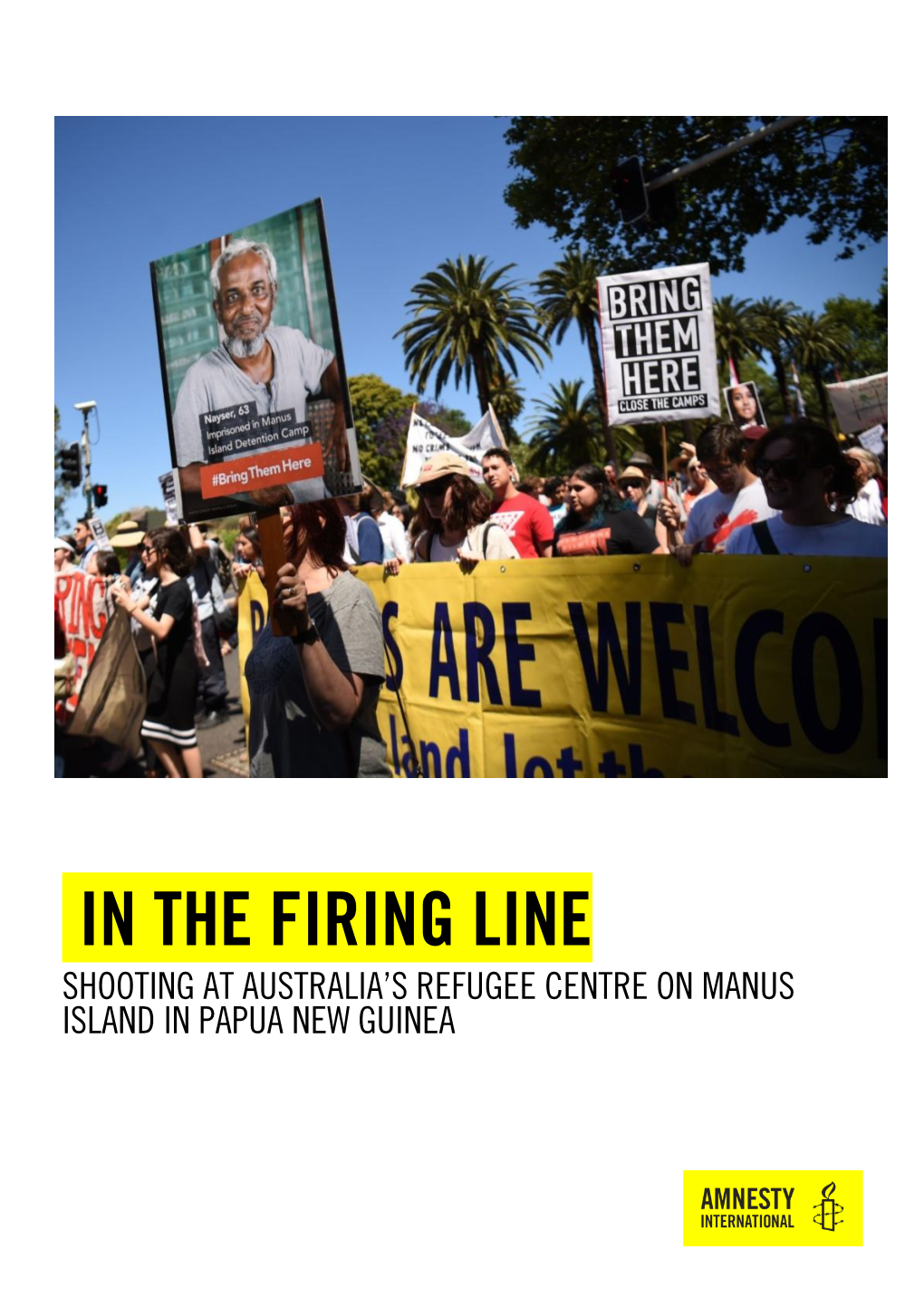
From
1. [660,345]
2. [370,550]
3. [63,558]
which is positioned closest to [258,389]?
[660,345]

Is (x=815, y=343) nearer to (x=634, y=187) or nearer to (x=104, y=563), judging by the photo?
(x=634, y=187)

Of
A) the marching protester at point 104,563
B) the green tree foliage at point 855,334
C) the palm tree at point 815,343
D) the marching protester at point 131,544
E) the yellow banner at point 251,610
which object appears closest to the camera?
the yellow banner at point 251,610

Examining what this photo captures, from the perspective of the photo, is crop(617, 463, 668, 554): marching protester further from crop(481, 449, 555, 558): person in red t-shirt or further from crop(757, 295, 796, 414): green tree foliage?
crop(757, 295, 796, 414): green tree foliage

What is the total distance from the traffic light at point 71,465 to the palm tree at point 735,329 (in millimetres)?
26590

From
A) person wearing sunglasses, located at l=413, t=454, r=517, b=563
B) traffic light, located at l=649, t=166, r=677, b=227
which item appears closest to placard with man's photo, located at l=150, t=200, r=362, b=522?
person wearing sunglasses, located at l=413, t=454, r=517, b=563

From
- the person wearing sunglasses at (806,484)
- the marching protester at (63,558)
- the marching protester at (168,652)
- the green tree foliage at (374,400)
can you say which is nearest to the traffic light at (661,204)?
the marching protester at (168,652)

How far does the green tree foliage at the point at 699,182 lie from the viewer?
13.5 meters

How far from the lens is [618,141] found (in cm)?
1482

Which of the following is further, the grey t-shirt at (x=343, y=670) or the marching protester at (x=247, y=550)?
the marching protester at (x=247, y=550)

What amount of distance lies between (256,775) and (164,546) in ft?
10.3

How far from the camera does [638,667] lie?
405 centimetres

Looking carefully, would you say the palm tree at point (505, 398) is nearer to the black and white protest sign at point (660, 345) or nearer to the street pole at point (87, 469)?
the street pole at point (87, 469)

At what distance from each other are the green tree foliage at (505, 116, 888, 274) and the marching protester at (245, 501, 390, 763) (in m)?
11.1

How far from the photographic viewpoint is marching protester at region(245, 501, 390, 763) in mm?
3303
